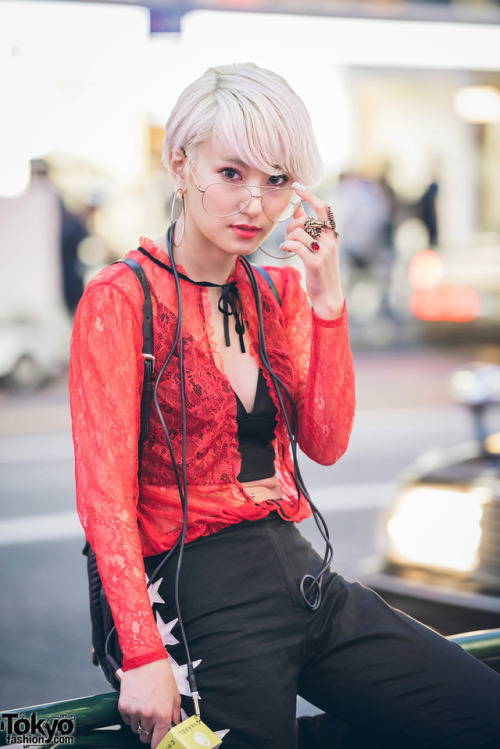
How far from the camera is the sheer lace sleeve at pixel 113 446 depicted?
159 cm

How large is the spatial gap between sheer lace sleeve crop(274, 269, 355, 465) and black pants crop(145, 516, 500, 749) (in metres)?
0.24

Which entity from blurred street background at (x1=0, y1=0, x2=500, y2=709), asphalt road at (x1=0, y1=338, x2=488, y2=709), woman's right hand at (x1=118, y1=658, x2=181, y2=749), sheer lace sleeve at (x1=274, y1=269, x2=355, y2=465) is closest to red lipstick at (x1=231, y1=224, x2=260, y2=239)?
sheer lace sleeve at (x1=274, y1=269, x2=355, y2=465)

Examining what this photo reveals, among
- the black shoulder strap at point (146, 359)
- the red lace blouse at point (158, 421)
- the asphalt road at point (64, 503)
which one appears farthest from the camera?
the asphalt road at point (64, 503)

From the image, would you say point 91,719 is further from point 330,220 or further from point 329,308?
point 330,220

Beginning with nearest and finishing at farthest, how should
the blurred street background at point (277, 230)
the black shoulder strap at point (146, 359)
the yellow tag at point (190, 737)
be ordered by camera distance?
the yellow tag at point (190, 737)
the black shoulder strap at point (146, 359)
the blurred street background at point (277, 230)

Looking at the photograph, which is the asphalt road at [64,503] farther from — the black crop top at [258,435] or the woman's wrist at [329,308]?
the woman's wrist at [329,308]

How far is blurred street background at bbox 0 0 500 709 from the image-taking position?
15.5 ft

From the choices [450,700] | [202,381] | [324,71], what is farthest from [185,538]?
[324,71]

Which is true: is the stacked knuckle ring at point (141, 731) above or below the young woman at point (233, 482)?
below

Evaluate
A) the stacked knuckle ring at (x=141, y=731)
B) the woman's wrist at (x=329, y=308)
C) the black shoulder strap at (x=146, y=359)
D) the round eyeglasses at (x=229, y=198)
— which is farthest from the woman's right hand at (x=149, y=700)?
the round eyeglasses at (x=229, y=198)

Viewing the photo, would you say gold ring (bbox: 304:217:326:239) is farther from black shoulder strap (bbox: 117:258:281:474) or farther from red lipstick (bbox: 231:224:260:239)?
black shoulder strap (bbox: 117:258:281:474)

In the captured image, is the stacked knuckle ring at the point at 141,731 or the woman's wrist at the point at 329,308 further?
the woman's wrist at the point at 329,308

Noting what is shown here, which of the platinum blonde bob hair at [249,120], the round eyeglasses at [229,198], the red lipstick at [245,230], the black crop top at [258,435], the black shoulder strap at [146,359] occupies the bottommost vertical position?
the black crop top at [258,435]

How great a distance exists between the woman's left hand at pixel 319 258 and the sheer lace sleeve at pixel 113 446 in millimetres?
361
